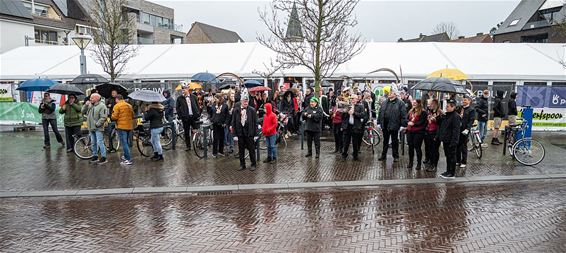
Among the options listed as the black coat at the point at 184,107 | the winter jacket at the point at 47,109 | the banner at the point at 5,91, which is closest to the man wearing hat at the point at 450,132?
the black coat at the point at 184,107

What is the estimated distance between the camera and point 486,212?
21.8 ft

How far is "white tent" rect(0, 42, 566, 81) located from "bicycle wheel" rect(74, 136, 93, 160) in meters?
10.2

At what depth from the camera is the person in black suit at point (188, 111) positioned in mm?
11734

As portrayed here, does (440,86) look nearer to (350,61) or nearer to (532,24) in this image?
(350,61)

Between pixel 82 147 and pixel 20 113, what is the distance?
869 cm

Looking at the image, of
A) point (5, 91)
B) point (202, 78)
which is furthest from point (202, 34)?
point (202, 78)

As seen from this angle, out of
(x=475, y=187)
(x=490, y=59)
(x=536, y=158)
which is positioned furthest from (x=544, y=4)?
(x=475, y=187)

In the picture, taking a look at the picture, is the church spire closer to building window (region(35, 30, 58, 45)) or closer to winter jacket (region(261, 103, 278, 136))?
winter jacket (region(261, 103, 278, 136))

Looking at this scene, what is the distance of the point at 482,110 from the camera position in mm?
12617

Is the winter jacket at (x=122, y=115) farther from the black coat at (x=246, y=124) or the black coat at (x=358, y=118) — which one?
the black coat at (x=358, y=118)

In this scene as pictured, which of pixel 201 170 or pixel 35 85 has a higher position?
pixel 35 85

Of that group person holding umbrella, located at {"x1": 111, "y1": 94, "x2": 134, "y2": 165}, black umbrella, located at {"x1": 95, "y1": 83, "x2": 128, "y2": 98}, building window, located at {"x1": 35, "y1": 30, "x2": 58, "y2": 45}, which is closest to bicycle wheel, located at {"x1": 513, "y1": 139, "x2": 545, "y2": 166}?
person holding umbrella, located at {"x1": 111, "y1": 94, "x2": 134, "y2": 165}

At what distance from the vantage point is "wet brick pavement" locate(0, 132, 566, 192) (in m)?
8.69

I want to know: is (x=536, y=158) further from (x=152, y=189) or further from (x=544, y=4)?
(x=544, y=4)
